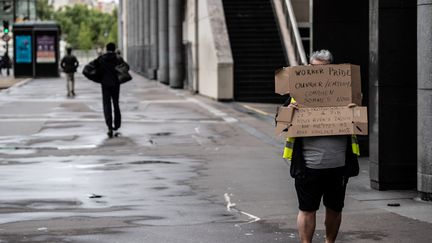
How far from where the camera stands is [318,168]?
6922 mm

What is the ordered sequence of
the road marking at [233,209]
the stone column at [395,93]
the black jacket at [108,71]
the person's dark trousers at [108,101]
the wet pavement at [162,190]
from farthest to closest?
the black jacket at [108,71] < the person's dark trousers at [108,101] < the stone column at [395,93] < the road marking at [233,209] < the wet pavement at [162,190]

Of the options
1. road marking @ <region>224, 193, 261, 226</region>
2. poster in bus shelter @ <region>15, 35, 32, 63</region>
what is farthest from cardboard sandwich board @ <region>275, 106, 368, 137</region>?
poster in bus shelter @ <region>15, 35, 32, 63</region>

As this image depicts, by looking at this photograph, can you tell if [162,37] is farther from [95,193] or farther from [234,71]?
[95,193]

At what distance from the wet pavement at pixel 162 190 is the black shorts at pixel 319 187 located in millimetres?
1050

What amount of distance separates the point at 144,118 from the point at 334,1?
8.29 m

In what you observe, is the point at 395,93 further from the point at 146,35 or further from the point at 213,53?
the point at 146,35

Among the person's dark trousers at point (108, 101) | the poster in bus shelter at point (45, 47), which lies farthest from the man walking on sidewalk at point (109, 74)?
the poster in bus shelter at point (45, 47)

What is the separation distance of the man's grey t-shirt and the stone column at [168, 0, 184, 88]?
3292 centimetres

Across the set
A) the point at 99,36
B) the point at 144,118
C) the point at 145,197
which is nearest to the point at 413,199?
the point at 145,197

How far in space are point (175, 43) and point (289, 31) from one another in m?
9.42

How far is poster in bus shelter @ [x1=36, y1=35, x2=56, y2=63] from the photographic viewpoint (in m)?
51.5

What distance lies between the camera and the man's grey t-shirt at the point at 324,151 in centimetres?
693

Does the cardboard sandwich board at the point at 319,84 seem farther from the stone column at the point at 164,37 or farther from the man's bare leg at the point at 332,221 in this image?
the stone column at the point at 164,37

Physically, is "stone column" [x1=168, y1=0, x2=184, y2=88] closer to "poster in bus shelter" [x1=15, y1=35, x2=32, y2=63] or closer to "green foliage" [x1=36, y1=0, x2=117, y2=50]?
"poster in bus shelter" [x1=15, y1=35, x2=32, y2=63]
